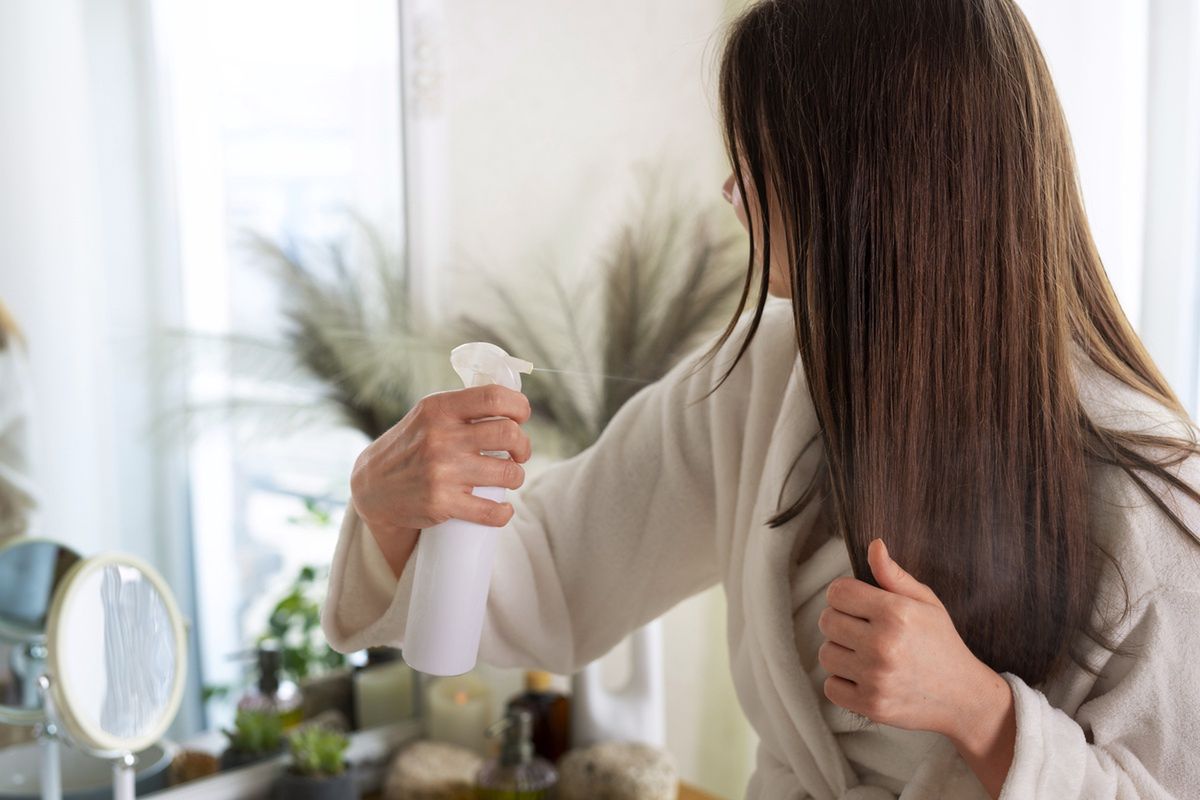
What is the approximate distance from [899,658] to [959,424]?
5.7 inches

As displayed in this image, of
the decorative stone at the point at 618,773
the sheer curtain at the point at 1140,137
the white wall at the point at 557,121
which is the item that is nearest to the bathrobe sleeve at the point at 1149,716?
the sheer curtain at the point at 1140,137

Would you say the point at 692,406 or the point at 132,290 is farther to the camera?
the point at 132,290

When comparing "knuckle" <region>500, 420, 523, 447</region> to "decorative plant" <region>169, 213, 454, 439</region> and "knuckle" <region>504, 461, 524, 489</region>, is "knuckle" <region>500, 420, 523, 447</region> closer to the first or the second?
"knuckle" <region>504, 461, 524, 489</region>

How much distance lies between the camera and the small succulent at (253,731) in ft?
3.38

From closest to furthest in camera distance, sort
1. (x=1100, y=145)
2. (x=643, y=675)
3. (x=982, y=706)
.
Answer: (x=982, y=706) → (x=1100, y=145) → (x=643, y=675)

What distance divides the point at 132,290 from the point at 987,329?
70cm

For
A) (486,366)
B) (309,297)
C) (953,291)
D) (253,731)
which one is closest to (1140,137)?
(953,291)

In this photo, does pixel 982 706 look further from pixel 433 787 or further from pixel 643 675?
pixel 433 787

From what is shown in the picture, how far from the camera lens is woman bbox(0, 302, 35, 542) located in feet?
2.79

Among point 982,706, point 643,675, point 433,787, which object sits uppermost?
point 982,706

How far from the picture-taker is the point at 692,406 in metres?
0.78

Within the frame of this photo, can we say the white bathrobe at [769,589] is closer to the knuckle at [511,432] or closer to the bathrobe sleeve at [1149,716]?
the bathrobe sleeve at [1149,716]

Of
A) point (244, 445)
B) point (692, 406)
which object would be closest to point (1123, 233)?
point (692, 406)

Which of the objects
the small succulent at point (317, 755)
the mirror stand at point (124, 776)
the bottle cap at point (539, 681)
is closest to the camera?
the mirror stand at point (124, 776)
